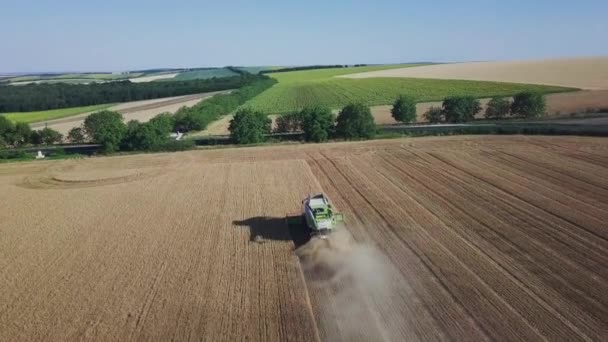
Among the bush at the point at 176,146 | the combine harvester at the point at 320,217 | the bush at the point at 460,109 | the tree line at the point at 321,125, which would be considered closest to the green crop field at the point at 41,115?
the bush at the point at 176,146

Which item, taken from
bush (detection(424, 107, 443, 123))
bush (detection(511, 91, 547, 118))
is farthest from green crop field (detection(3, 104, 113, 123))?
bush (detection(511, 91, 547, 118))

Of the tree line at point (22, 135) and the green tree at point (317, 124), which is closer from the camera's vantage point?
the green tree at point (317, 124)

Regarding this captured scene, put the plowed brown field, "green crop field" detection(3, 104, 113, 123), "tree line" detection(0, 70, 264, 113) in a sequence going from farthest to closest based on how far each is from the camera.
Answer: "tree line" detection(0, 70, 264, 113), "green crop field" detection(3, 104, 113, 123), the plowed brown field

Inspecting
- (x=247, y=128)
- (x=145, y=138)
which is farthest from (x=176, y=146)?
(x=247, y=128)

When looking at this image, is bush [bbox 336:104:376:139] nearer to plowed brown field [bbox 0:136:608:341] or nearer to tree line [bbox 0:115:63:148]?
plowed brown field [bbox 0:136:608:341]

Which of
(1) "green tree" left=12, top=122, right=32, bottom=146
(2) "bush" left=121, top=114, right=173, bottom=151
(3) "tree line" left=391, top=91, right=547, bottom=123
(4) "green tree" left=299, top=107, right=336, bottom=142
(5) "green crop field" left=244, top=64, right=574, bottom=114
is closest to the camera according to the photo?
(2) "bush" left=121, top=114, right=173, bottom=151

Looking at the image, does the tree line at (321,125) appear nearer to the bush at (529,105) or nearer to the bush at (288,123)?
the bush at (288,123)
